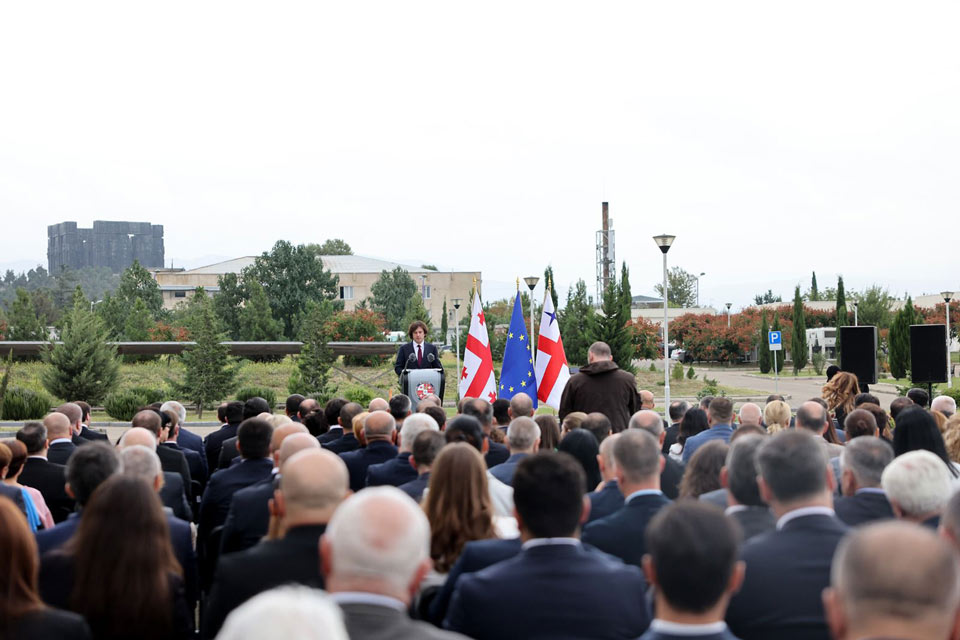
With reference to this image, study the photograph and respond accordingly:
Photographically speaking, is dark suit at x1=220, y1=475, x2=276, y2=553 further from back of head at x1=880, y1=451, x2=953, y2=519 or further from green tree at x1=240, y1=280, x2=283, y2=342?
green tree at x1=240, y1=280, x2=283, y2=342

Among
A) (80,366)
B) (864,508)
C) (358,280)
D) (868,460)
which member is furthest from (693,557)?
(358,280)

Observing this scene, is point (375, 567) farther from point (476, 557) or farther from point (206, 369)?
point (206, 369)

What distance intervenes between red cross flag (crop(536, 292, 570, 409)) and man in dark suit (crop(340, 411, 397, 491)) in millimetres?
9296

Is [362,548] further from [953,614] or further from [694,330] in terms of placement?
[694,330]

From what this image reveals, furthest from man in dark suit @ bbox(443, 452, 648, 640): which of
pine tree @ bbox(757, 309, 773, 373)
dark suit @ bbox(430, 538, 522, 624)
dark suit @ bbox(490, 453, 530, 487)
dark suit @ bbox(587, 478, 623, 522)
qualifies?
pine tree @ bbox(757, 309, 773, 373)

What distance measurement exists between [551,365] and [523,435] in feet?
33.6

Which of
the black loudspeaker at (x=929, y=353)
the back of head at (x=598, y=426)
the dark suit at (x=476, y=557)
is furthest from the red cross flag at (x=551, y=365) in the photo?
the dark suit at (x=476, y=557)

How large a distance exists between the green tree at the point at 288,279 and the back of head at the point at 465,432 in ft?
187

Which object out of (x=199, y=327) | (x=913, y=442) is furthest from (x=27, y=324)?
(x=913, y=442)

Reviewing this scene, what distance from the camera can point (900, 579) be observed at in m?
2.26

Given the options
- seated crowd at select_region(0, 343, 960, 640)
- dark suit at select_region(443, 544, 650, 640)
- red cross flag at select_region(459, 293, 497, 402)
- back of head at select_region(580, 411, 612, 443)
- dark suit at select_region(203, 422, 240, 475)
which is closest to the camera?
seated crowd at select_region(0, 343, 960, 640)

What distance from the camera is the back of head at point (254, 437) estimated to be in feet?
20.8

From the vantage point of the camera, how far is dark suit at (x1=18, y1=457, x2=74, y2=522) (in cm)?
683

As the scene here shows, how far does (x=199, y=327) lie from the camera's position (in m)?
25.7
